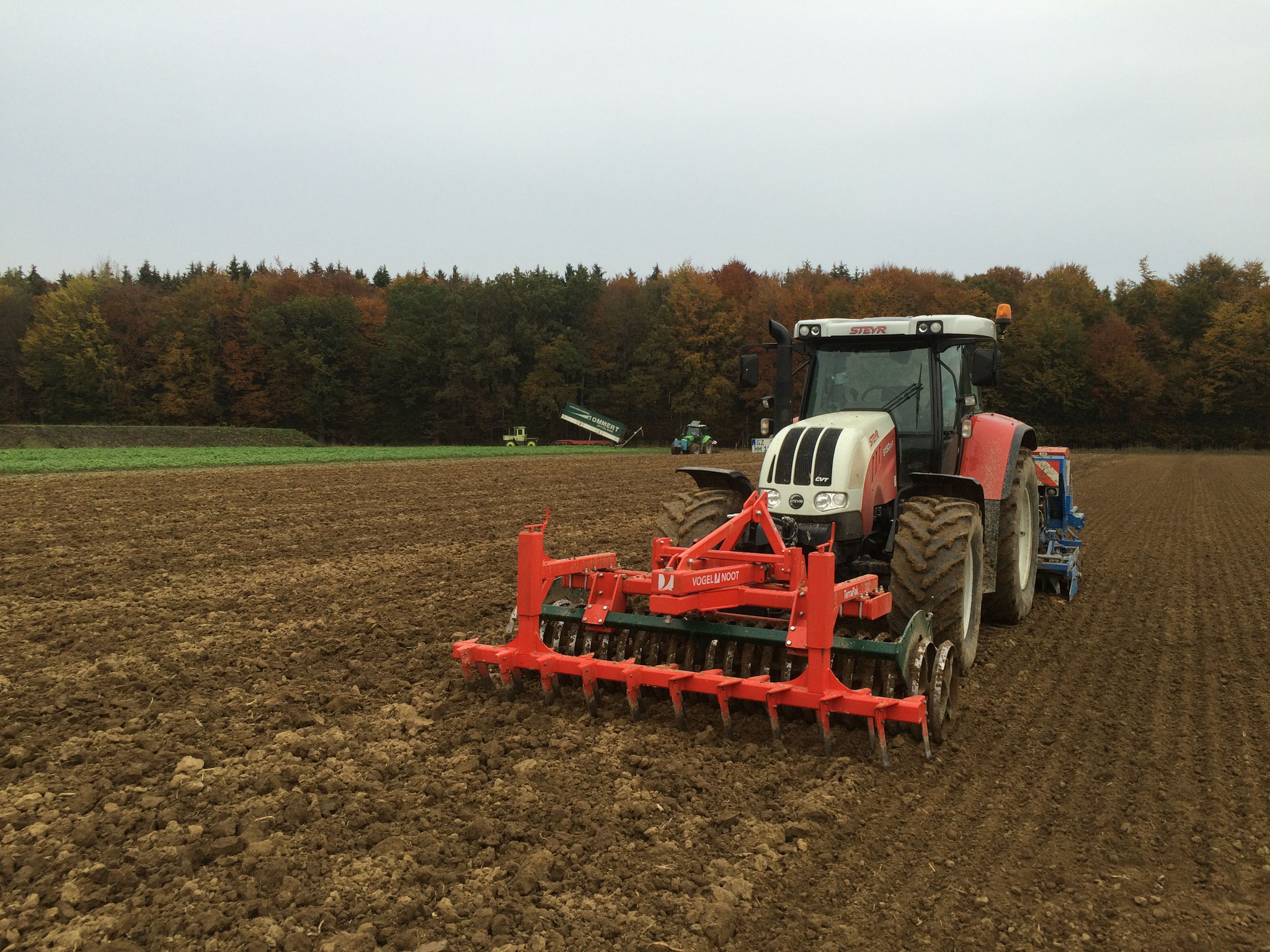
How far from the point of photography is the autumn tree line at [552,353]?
54844 millimetres

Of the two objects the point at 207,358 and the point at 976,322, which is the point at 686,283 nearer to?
the point at 207,358

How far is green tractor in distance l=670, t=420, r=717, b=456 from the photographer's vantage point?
42.3 m

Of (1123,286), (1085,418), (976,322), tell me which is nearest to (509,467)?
(976,322)

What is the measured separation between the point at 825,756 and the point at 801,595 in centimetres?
85

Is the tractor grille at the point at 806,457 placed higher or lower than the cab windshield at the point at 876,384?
lower

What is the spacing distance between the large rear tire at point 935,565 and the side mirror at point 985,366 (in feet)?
5.44

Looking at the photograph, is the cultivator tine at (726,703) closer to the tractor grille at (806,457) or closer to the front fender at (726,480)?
the tractor grille at (806,457)

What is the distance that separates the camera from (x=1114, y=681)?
20.8ft

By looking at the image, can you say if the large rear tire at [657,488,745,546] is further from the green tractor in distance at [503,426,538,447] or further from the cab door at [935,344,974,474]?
the green tractor in distance at [503,426,538,447]

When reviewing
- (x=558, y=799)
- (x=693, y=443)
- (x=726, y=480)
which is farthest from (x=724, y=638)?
(x=693, y=443)

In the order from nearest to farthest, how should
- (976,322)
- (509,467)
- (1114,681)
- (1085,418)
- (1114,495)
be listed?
(1114,681)
(976,322)
(1114,495)
(509,467)
(1085,418)

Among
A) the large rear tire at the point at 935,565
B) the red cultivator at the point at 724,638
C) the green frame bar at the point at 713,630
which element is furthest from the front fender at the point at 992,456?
the green frame bar at the point at 713,630

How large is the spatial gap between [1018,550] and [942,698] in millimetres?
3042

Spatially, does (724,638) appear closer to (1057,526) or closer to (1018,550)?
(1018,550)
